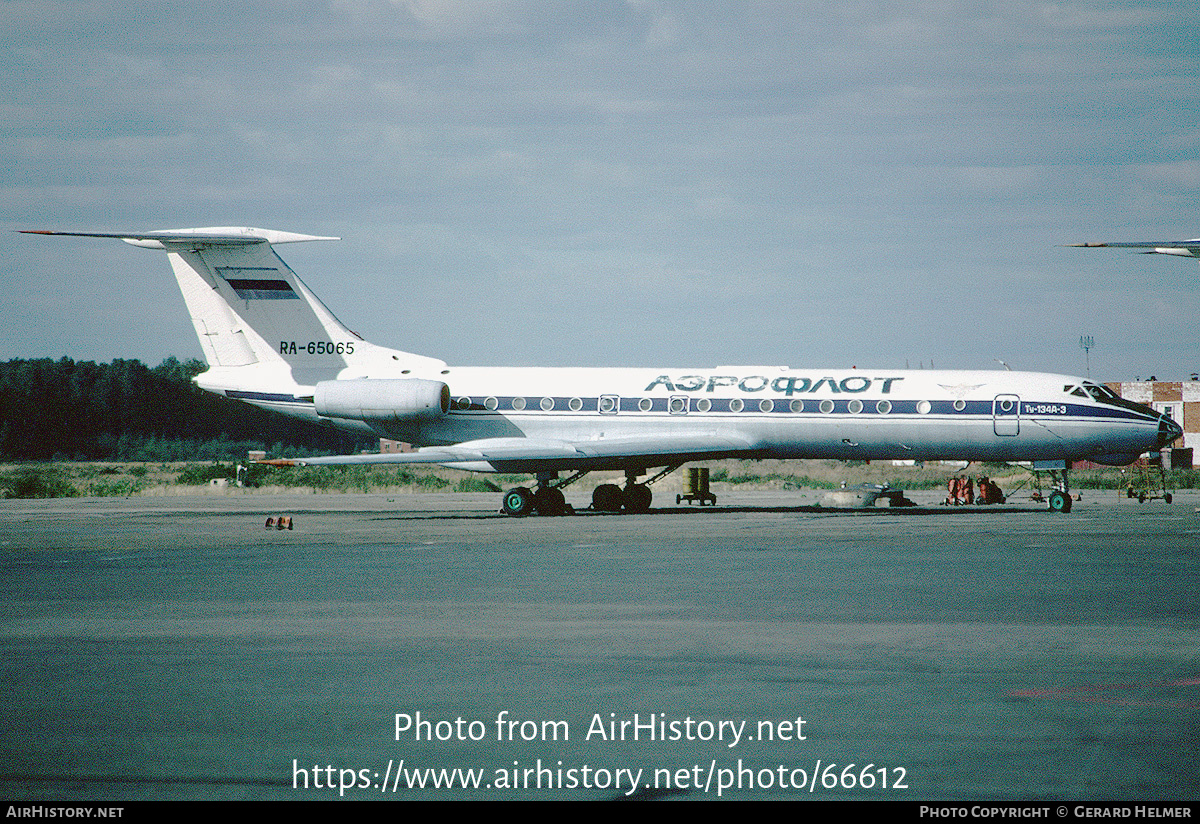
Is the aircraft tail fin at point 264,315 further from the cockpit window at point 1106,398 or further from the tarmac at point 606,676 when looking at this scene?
the cockpit window at point 1106,398

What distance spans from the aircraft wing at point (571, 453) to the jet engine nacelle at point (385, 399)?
3.73 feet

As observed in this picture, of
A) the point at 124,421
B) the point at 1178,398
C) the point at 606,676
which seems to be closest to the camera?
the point at 606,676

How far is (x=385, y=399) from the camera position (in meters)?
30.8

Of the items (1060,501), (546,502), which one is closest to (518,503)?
(546,502)

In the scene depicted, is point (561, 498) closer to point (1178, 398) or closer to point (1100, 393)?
point (1100, 393)

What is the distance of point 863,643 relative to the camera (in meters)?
9.32

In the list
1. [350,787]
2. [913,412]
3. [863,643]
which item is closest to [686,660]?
[863,643]

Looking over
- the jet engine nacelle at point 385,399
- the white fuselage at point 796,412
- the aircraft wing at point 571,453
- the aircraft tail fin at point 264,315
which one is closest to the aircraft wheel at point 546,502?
the aircraft wing at point 571,453

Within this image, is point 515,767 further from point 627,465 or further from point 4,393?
point 4,393

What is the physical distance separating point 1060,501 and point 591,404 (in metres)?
11.8

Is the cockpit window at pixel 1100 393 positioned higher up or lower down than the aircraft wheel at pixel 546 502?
higher up

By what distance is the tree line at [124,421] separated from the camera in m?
92.6

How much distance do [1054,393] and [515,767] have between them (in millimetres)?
26033

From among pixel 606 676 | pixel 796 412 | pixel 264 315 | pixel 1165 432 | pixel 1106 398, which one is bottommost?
pixel 606 676
